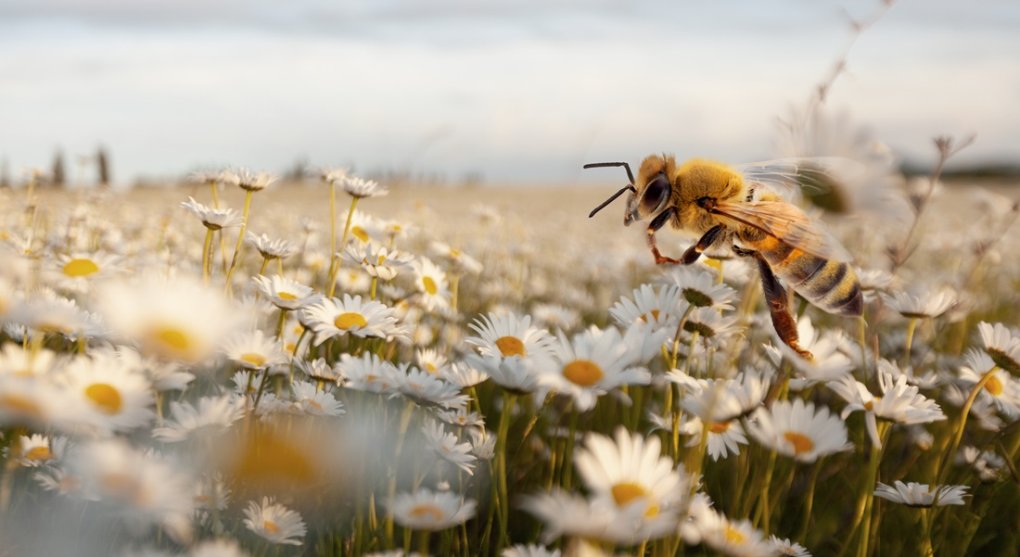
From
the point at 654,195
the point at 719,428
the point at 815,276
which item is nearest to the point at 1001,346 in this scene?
the point at 815,276

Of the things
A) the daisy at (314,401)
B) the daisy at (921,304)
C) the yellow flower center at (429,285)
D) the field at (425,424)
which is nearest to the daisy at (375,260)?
the field at (425,424)

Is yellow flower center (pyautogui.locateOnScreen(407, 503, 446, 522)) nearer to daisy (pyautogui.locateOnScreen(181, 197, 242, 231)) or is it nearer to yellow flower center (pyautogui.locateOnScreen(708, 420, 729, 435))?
yellow flower center (pyautogui.locateOnScreen(708, 420, 729, 435))

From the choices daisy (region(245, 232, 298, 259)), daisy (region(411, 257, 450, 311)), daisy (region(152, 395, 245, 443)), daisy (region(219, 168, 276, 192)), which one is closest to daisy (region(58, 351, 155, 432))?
daisy (region(152, 395, 245, 443))

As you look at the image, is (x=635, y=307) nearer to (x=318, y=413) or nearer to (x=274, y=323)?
(x=318, y=413)

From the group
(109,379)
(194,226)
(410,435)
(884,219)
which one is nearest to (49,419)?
(109,379)

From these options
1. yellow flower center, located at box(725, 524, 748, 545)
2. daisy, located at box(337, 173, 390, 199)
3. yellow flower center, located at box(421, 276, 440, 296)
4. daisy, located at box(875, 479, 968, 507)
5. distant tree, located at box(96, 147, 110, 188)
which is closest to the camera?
yellow flower center, located at box(725, 524, 748, 545)

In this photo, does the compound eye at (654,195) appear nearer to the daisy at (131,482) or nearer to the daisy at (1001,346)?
the daisy at (1001,346)
